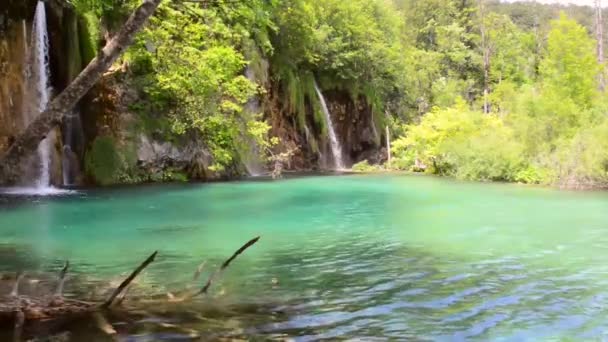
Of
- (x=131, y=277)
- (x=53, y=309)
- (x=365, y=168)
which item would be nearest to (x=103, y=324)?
(x=53, y=309)

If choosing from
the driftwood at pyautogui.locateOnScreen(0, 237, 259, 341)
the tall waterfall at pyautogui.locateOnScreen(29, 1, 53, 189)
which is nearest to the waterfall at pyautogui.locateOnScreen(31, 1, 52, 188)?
the tall waterfall at pyautogui.locateOnScreen(29, 1, 53, 189)

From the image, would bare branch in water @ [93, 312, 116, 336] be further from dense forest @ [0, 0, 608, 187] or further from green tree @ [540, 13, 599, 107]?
green tree @ [540, 13, 599, 107]

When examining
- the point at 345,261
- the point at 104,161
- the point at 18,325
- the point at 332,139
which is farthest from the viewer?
the point at 332,139

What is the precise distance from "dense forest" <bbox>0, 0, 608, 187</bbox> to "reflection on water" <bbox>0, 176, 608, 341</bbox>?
4.83 m

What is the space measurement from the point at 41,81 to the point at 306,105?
18.6 meters

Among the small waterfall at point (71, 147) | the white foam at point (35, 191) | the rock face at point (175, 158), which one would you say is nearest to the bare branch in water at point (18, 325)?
the white foam at point (35, 191)

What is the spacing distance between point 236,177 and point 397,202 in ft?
41.5

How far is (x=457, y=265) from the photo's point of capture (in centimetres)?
790

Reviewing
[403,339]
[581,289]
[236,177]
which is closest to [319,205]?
[581,289]

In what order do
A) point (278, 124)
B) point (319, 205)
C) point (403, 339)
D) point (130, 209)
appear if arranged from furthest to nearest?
point (278, 124), point (319, 205), point (130, 209), point (403, 339)

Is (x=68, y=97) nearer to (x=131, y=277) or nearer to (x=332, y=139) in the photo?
(x=131, y=277)

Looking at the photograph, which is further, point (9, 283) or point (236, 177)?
point (236, 177)

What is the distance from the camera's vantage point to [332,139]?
127 feet

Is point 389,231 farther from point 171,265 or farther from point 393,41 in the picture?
point 393,41
